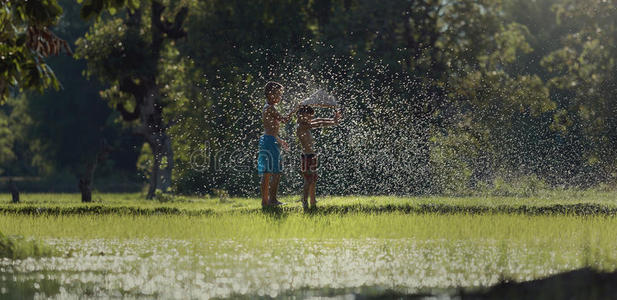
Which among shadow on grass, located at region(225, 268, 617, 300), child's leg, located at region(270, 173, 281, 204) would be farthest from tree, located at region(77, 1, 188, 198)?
shadow on grass, located at region(225, 268, 617, 300)

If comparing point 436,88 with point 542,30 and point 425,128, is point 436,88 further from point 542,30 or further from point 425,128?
point 542,30

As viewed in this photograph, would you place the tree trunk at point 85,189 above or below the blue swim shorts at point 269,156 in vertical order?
below

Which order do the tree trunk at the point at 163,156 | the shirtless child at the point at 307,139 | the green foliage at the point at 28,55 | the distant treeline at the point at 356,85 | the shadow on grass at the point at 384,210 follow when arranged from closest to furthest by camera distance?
the green foliage at the point at 28,55 < the shadow on grass at the point at 384,210 < the shirtless child at the point at 307,139 < the distant treeline at the point at 356,85 < the tree trunk at the point at 163,156

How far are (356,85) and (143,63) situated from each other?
796 centimetres

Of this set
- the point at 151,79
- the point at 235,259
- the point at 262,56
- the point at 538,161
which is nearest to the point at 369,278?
the point at 235,259

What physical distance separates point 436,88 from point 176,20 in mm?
10124

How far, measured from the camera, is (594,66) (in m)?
28.4

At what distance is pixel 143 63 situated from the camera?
28734 mm

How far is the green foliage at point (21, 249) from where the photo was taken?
30.9ft

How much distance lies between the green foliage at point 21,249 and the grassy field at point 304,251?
30cm

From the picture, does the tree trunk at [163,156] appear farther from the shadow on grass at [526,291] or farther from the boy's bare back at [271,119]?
the shadow on grass at [526,291]

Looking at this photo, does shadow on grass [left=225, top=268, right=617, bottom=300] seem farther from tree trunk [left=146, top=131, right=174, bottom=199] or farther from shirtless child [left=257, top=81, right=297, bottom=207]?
tree trunk [left=146, top=131, right=174, bottom=199]

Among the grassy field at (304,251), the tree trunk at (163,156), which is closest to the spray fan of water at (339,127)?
the tree trunk at (163,156)

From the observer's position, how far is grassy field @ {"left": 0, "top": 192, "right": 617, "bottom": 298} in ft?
23.4
